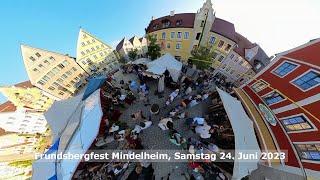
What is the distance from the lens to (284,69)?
14.3 metres

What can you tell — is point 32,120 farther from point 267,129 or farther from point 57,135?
point 267,129

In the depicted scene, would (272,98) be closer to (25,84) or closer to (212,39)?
(212,39)

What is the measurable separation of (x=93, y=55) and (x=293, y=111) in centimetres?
3259

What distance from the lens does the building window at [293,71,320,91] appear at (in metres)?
11.7

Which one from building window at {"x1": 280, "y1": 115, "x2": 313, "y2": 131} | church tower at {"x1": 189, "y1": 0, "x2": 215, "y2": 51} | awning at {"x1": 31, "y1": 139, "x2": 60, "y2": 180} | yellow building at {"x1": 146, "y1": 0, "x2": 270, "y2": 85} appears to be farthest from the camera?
yellow building at {"x1": 146, "y1": 0, "x2": 270, "y2": 85}

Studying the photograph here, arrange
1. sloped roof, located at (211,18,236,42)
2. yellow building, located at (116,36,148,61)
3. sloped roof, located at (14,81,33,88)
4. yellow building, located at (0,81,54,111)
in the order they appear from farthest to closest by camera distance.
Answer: yellow building, located at (116,36,148,61) < sloped roof, located at (211,18,236,42) < sloped roof, located at (14,81,33,88) < yellow building, located at (0,81,54,111)

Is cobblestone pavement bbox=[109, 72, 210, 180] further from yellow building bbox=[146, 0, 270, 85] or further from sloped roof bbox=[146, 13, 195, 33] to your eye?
sloped roof bbox=[146, 13, 195, 33]

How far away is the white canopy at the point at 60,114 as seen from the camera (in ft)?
43.1

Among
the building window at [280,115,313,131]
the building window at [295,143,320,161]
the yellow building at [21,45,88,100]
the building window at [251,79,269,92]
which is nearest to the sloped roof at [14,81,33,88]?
the yellow building at [21,45,88,100]

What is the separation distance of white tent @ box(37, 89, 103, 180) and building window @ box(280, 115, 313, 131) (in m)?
16.8

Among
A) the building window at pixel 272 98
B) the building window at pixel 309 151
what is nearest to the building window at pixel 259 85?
the building window at pixel 272 98

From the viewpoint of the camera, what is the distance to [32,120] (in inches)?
964

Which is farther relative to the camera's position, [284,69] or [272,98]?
[272,98]

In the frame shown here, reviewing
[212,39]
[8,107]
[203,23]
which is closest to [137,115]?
[203,23]
